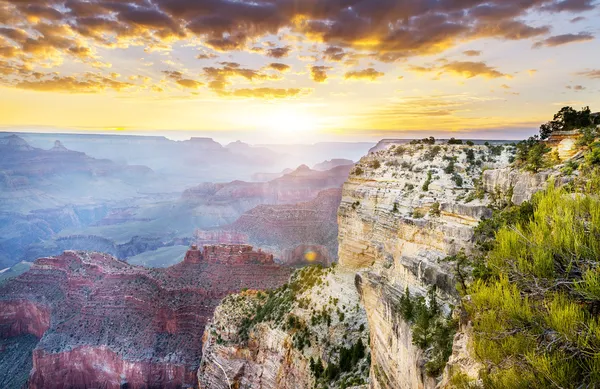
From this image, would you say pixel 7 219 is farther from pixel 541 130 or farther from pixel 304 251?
pixel 541 130

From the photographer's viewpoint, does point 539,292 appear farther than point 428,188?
No

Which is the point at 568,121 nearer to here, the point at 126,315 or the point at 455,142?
the point at 455,142

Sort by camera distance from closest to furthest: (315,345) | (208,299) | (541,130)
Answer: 1. (541,130)
2. (315,345)
3. (208,299)

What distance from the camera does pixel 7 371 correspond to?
43844mm

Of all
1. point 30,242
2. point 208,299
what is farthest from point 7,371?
point 30,242

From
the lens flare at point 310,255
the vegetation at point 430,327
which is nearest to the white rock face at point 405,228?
the vegetation at point 430,327

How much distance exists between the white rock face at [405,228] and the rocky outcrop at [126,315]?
77.1ft

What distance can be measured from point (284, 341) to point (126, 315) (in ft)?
92.6

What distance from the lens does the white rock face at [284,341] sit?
67.6ft

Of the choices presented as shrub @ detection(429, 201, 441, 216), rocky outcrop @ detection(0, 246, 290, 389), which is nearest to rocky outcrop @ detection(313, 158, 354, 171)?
rocky outcrop @ detection(0, 246, 290, 389)

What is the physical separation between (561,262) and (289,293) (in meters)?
22.2

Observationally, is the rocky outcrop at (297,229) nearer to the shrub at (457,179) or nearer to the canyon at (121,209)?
the canyon at (121,209)

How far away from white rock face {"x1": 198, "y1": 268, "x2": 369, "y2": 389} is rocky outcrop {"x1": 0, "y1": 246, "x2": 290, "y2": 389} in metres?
12.9

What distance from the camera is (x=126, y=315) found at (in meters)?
43.3
